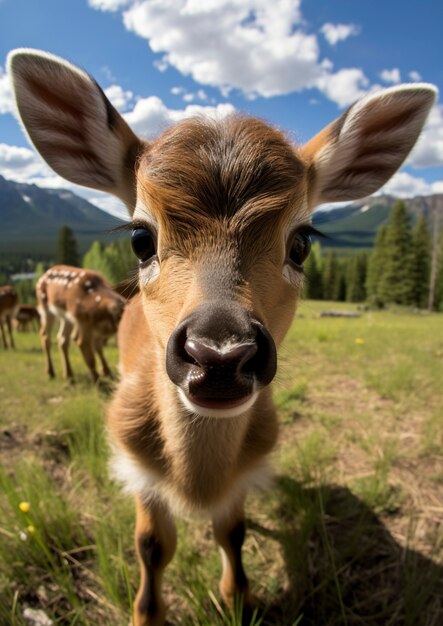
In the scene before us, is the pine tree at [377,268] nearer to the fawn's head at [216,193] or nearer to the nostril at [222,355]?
the fawn's head at [216,193]

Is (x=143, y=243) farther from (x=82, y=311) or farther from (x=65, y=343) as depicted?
(x=65, y=343)

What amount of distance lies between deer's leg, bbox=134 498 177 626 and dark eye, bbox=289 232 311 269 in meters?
1.87

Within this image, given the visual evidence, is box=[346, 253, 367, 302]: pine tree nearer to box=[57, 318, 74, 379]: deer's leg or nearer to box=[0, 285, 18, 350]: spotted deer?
box=[0, 285, 18, 350]: spotted deer

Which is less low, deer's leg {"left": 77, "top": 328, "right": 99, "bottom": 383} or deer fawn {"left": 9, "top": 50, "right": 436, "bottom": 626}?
deer fawn {"left": 9, "top": 50, "right": 436, "bottom": 626}

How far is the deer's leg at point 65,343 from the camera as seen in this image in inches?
331

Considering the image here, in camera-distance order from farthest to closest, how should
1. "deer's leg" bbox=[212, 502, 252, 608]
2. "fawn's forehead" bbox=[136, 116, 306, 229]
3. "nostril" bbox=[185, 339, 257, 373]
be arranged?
"deer's leg" bbox=[212, 502, 252, 608]
"fawn's forehead" bbox=[136, 116, 306, 229]
"nostril" bbox=[185, 339, 257, 373]

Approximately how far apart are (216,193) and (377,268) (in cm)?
6024

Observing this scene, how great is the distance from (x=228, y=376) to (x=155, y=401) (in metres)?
1.46

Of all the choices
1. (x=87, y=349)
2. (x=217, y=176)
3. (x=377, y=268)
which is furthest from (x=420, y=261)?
Answer: (x=217, y=176)

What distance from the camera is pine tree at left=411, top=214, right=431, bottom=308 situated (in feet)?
179

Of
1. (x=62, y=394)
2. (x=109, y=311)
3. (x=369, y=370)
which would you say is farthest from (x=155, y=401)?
(x=109, y=311)

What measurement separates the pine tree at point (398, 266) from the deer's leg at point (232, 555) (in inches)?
2201

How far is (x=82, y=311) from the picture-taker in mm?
8578

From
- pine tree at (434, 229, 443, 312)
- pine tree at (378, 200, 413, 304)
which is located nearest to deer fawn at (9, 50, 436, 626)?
pine tree at (378, 200, 413, 304)
